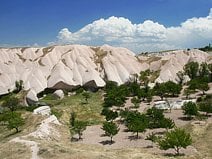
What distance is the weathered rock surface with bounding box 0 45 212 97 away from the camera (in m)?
131

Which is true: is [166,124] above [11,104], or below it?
above

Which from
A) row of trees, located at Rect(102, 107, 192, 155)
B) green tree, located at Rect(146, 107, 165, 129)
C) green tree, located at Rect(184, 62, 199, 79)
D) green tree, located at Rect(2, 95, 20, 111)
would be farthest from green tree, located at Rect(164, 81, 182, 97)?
green tree, located at Rect(2, 95, 20, 111)

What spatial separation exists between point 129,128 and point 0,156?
27976 millimetres

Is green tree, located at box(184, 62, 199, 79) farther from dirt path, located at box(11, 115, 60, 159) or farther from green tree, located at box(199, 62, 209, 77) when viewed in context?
dirt path, located at box(11, 115, 60, 159)

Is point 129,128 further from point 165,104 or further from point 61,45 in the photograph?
point 61,45

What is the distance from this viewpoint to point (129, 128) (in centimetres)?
6719

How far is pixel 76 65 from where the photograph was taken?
143 metres

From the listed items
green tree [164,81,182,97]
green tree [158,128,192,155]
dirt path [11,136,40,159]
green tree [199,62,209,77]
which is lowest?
dirt path [11,136,40,159]

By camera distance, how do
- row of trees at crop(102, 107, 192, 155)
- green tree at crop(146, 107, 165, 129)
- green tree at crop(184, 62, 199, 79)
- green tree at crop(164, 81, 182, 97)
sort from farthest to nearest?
green tree at crop(184, 62, 199, 79) < green tree at crop(164, 81, 182, 97) < green tree at crop(146, 107, 165, 129) < row of trees at crop(102, 107, 192, 155)

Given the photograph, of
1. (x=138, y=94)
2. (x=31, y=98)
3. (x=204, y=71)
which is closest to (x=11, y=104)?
(x=31, y=98)

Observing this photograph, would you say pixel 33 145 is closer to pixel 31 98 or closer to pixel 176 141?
pixel 176 141

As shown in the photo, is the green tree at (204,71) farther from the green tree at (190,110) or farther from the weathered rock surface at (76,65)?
the green tree at (190,110)

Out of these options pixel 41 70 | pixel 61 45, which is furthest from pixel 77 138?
pixel 61 45

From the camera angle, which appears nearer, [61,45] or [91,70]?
[91,70]
